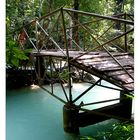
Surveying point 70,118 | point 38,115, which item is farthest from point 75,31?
point 70,118

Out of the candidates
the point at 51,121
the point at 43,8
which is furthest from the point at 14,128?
the point at 43,8

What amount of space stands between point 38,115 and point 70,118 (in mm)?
1934

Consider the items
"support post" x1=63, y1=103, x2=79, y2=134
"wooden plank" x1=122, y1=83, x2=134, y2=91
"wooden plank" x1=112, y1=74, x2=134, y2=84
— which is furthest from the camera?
"support post" x1=63, y1=103, x2=79, y2=134

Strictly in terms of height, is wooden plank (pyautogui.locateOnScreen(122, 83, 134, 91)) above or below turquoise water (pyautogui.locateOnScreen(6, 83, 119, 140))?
above

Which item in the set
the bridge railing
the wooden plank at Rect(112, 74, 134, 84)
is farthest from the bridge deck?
the bridge railing

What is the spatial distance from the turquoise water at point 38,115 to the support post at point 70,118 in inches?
7.3

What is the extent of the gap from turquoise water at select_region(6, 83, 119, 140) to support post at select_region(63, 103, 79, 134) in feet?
0.61

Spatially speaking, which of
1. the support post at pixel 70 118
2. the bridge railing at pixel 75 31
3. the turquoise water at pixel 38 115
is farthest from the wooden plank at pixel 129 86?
the turquoise water at pixel 38 115

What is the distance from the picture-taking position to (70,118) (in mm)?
4836

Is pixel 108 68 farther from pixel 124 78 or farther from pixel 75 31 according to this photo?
pixel 75 31

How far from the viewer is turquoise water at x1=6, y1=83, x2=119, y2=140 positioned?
5.49 m

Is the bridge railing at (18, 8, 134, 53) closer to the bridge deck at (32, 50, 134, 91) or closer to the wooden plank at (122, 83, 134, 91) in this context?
the bridge deck at (32, 50, 134, 91)

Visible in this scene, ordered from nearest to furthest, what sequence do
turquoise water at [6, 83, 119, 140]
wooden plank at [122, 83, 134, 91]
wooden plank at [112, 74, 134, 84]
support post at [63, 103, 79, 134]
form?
wooden plank at [122, 83, 134, 91] < wooden plank at [112, 74, 134, 84] < support post at [63, 103, 79, 134] < turquoise water at [6, 83, 119, 140]

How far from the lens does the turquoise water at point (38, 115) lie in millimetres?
5486
